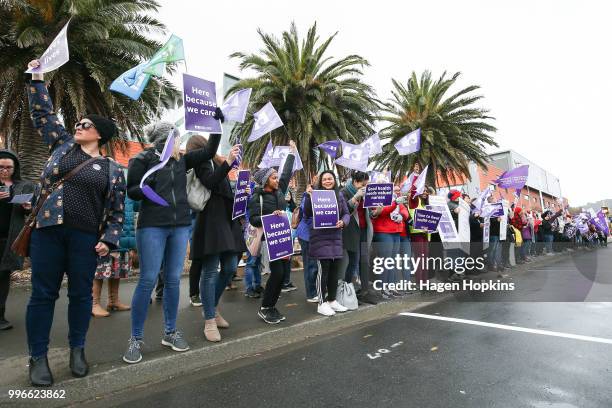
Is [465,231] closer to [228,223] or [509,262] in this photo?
[509,262]

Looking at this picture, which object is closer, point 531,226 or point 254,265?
point 254,265

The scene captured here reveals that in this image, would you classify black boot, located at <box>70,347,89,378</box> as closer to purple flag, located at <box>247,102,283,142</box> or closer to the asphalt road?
the asphalt road

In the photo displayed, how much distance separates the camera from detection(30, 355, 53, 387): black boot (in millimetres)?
2588

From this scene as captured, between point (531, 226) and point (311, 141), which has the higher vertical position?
point (311, 141)

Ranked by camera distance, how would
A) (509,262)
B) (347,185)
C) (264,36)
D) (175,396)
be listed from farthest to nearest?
(264,36)
(509,262)
(347,185)
(175,396)

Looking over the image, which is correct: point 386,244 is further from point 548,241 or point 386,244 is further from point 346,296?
point 548,241

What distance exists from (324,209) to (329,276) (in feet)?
3.01

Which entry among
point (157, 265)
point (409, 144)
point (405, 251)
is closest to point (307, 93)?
point (409, 144)

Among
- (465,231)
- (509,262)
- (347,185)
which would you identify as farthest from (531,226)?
(347,185)

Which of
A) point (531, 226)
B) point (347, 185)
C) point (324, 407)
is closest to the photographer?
point (324, 407)

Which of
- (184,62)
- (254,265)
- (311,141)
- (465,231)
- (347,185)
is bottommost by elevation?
(254,265)

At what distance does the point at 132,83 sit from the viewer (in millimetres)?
3637

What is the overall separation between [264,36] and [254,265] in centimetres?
1309

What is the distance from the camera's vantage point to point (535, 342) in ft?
13.0
